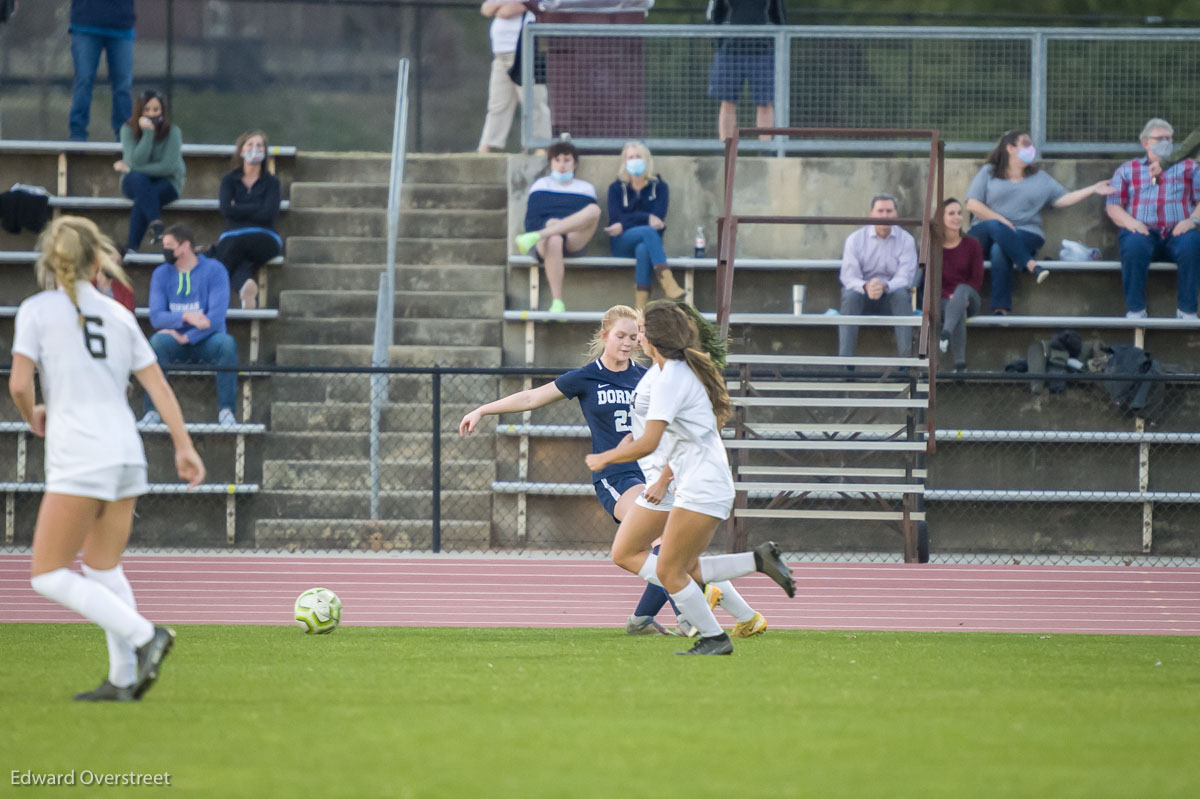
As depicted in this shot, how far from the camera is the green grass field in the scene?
4.63 m

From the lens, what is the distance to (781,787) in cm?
452

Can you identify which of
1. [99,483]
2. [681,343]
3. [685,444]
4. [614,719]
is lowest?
[614,719]

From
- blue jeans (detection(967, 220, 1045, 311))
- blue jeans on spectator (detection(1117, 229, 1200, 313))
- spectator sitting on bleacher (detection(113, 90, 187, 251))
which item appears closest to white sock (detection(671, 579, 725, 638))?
blue jeans (detection(967, 220, 1045, 311))

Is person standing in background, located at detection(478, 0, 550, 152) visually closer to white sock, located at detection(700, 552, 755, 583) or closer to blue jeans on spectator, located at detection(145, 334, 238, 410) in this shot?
blue jeans on spectator, located at detection(145, 334, 238, 410)

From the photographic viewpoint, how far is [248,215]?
1499cm

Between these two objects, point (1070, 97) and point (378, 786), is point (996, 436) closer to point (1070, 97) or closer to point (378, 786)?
point (1070, 97)

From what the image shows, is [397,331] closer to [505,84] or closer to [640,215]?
[640,215]

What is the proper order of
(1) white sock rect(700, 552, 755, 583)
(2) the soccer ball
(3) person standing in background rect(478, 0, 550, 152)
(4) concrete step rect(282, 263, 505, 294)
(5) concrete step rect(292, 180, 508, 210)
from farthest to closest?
(5) concrete step rect(292, 180, 508, 210) < (3) person standing in background rect(478, 0, 550, 152) < (4) concrete step rect(282, 263, 505, 294) < (2) the soccer ball < (1) white sock rect(700, 552, 755, 583)

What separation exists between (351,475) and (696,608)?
705cm

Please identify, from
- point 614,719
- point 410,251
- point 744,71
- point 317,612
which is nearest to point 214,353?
point 410,251

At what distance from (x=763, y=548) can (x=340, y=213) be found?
9.56 meters

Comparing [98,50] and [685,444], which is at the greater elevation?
[98,50]

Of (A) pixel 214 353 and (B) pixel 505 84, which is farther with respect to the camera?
(B) pixel 505 84

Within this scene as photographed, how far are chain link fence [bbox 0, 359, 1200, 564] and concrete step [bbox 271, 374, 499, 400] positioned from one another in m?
0.15
